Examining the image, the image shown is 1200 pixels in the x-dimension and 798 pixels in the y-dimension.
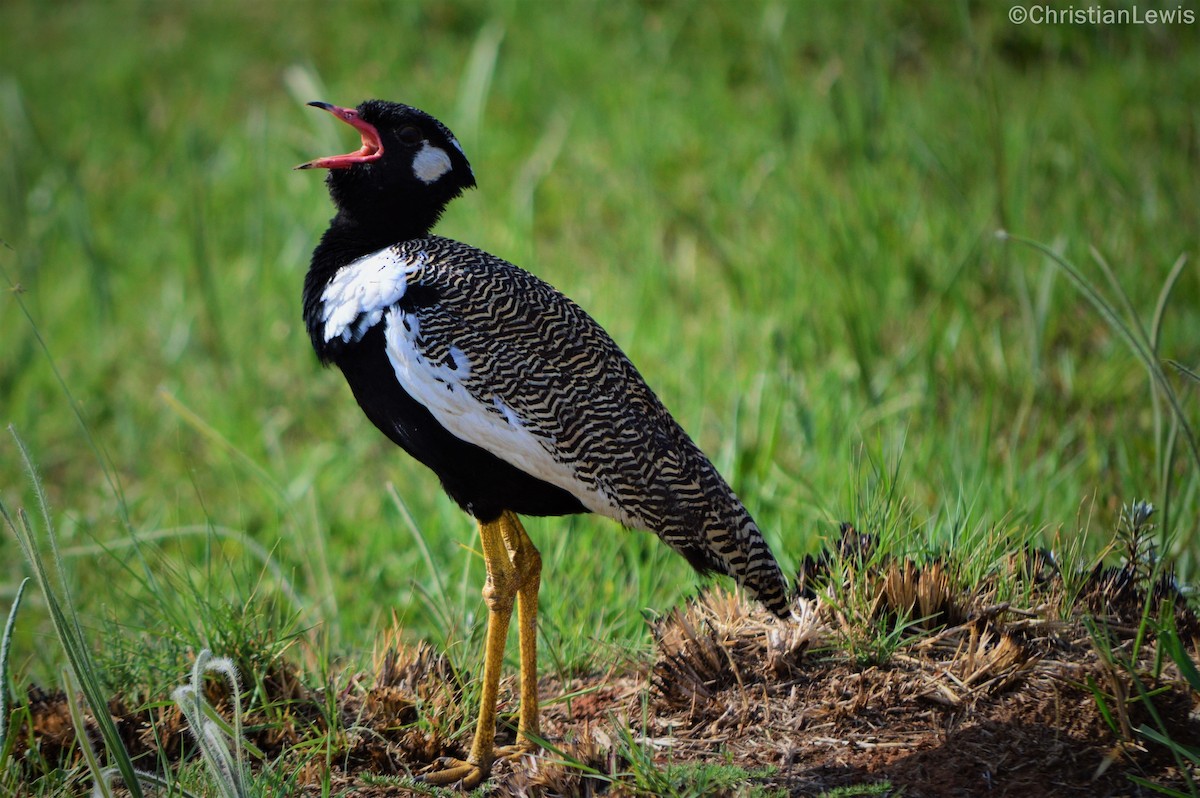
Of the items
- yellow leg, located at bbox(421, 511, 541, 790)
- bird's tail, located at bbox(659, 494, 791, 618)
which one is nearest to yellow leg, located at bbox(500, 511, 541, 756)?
yellow leg, located at bbox(421, 511, 541, 790)

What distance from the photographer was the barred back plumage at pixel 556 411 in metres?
2.78

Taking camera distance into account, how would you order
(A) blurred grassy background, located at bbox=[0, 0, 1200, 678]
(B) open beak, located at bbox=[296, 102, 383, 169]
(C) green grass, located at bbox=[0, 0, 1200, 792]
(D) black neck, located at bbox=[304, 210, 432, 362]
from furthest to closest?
(A) blurred grassy background, located at bbox=[0, 0, 1200, 678], (C) green grass, located at bbox=[0, 0, 1200, 792], (B) open beak, located at bbox=[296, 102, 383, 169], (D) black neck, located at bbox=[304, 210, 432, 362]

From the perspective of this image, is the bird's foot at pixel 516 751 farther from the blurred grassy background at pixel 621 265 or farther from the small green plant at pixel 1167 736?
the small green plant at pixel 1167 736

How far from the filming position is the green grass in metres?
3.90

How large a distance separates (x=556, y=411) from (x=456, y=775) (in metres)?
0.90

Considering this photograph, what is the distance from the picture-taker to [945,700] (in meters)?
2.60

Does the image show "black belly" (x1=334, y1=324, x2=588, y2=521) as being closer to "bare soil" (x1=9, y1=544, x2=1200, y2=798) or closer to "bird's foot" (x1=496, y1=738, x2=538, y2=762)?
"bare soil" (x1=9, y1=544, x2=1200, y2=798)

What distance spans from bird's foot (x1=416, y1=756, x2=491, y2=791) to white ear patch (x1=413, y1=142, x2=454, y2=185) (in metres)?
1.62

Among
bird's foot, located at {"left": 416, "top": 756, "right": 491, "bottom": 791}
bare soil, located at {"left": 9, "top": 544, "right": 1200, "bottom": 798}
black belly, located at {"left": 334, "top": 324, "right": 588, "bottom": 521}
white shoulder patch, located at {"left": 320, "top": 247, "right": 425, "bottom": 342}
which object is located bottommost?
bird's foot, located at {"left": 416, "top": 756, "right": 491, "bottom": 791}

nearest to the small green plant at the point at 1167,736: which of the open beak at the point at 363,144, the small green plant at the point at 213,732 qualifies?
the small green plant at the point at 213,732

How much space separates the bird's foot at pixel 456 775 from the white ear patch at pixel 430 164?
1.62 m

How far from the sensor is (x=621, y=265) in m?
6.18

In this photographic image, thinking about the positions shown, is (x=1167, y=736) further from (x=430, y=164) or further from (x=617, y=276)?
(x=617, y=276)

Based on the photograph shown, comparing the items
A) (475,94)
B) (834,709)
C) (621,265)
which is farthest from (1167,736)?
(475,94)
